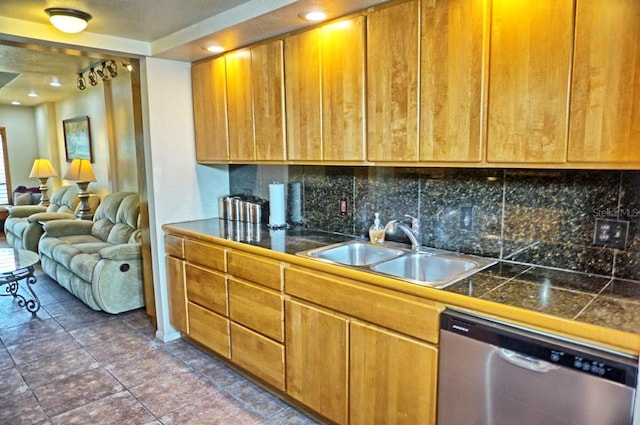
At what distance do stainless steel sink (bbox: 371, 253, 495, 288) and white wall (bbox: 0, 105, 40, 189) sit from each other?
334 inches

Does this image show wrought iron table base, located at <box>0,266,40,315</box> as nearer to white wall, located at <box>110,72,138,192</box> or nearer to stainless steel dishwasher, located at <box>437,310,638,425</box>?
white wall, located at <box>110,72,138,192</box>

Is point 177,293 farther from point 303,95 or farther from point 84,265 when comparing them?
point 303,95

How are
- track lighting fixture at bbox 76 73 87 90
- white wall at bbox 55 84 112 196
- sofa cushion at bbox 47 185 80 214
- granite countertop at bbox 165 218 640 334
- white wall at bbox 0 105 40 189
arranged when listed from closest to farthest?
granite countertop at bbox 165 218 640 334 → track lighting fixture at bbox 76 73 87 90 → white wall at bbox 55 84 112 196 → sofa cushion at bbox 47 185 80 214 → white wall at bbox 0 105 40 189

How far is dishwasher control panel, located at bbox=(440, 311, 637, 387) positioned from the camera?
1256 millimetres

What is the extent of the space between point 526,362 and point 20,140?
30.9 ft

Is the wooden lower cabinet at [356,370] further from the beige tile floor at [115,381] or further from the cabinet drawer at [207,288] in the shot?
the cabinet drawer at [207,288]

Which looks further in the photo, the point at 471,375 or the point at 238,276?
the point at 238,276

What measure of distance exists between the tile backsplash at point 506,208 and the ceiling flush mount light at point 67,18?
1668 mm

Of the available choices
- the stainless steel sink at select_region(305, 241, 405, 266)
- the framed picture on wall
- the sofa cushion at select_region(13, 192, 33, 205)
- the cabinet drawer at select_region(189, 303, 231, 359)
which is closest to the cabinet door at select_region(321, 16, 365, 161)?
the stainless steel sink at select_region(305, 241, 405, 266)

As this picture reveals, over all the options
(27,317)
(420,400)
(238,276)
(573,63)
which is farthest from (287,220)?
(27,317)

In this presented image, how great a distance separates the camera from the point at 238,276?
263cm

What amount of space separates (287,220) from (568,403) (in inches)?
84.3

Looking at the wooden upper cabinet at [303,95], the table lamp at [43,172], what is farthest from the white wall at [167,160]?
the table lamp at [43,172]

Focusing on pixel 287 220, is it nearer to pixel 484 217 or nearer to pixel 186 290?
pixel 186 290
